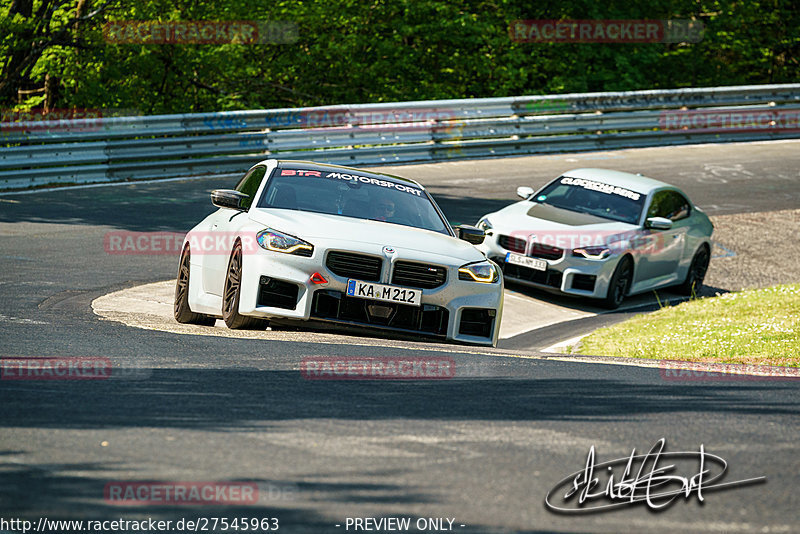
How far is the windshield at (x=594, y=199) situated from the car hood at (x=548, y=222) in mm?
212

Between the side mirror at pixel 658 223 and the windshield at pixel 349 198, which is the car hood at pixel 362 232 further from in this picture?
the side mirror at pixel 658 223

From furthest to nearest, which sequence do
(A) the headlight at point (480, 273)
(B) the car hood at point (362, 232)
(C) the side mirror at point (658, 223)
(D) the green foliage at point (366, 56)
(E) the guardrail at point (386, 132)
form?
(D) the green foliage at point (366, 56) → (E) the guardrail at point (386, 132) → (C) the side mirror at point (658, 223) → (A) the headlight at point (480, 273) → (B) the car hood at point (362, 232)

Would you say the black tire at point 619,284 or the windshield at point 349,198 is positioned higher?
the windshield at point 349,198

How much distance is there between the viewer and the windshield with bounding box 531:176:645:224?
1509 cm

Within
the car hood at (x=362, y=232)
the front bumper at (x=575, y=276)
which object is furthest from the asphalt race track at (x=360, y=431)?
the front bumper at (x=575, y=276)

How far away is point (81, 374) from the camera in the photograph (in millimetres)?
6418

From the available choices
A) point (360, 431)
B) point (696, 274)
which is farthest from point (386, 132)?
point (360, 431)

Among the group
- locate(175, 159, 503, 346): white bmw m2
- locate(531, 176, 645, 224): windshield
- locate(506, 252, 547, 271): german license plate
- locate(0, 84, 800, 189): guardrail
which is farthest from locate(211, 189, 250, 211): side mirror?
locate(0, 84, 800, 189): guardrail

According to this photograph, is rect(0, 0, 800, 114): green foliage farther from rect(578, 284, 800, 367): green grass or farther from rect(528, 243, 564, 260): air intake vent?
rect(578, 284, 800, 367): green grass

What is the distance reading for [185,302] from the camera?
10.2 m

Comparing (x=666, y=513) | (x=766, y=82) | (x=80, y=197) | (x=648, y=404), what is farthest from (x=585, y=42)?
(x=666, y=513)

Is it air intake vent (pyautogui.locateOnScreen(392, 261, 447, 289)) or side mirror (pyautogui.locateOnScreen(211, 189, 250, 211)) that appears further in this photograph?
side mirror (pyautogui.locateOnScreen(211, 189, 250, 211))

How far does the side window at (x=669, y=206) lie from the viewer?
50.0 feet

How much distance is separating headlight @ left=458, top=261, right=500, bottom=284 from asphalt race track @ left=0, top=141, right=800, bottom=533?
0.73 m
